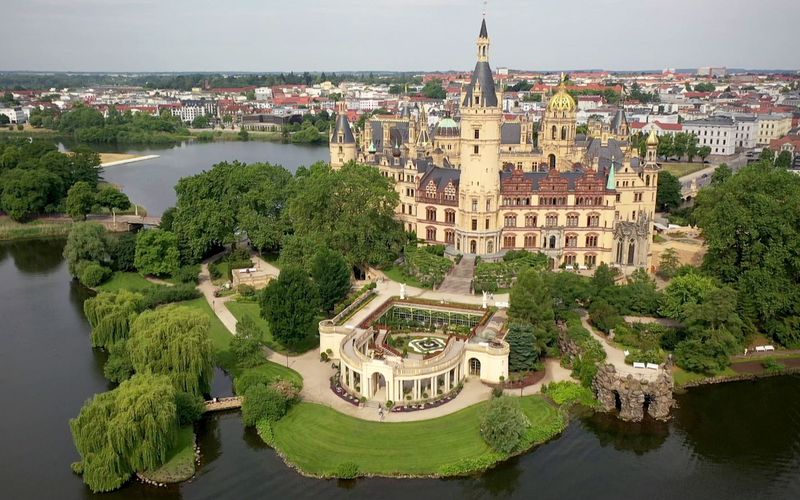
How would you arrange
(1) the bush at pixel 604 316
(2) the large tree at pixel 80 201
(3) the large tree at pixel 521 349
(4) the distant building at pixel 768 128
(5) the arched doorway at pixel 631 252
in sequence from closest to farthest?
(3) the large tree at pixel 521 349, (1) the bush at pixel 604 316, (5) the arched doorway at pixel 631 252, (2) the large tree at pixel 80 201, (4) the distant building at pixel 768 128

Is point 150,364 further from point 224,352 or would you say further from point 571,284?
point 571,284

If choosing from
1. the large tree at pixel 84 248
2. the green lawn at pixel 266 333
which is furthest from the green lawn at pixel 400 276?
the large tree at pixel 84 248

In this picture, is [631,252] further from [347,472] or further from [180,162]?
[180,162]

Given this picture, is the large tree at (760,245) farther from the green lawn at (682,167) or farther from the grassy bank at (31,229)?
the grassy bank at (31,229)

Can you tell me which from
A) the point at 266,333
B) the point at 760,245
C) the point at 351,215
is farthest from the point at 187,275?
the point at 760,245

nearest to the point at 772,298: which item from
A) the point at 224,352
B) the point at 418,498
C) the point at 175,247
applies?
the point at 418,498

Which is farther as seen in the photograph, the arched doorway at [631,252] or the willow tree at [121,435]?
the arched doorway at [631,252]

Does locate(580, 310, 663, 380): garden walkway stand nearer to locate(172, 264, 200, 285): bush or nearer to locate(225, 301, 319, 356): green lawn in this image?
locate(225, 301, 319, 356): green lawn
